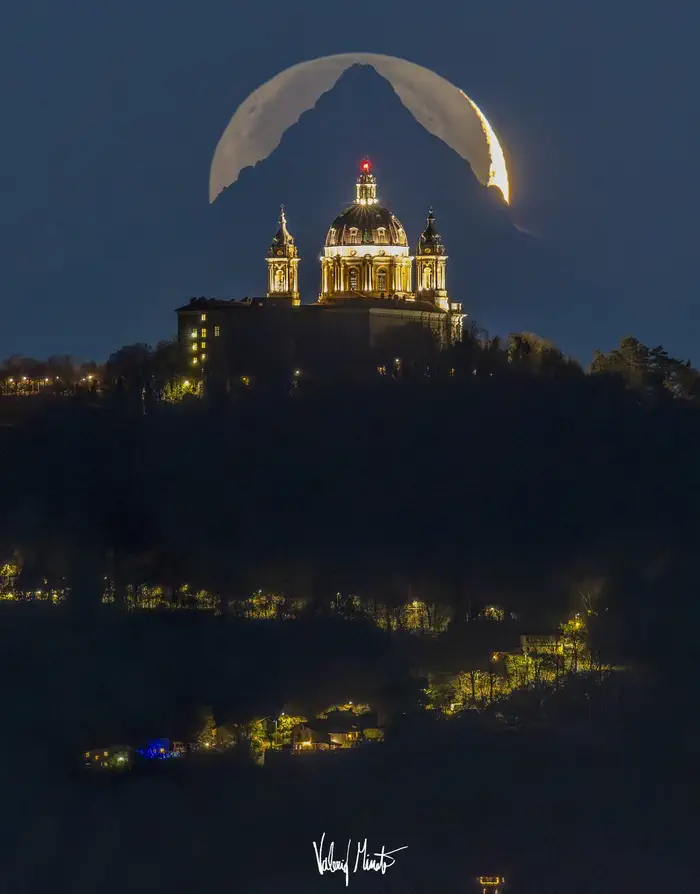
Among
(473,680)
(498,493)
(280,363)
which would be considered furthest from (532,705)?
(280,363)

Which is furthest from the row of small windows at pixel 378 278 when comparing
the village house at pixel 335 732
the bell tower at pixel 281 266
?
the village house at pixel 335 732

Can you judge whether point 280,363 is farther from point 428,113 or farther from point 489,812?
point 489,812

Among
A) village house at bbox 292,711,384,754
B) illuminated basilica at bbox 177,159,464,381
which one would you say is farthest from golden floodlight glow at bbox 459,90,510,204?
village house at bbox 292,711,384,754

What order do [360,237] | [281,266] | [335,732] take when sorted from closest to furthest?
[335,732]
[281,266]
[360,237]

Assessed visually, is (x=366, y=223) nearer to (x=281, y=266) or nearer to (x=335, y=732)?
(x=281, y=266)

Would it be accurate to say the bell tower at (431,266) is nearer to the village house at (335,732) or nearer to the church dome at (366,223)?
the church dome at (366,223)

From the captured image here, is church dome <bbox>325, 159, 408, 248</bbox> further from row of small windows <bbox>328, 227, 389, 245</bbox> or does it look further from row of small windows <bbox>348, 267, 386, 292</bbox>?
row of small windows <bbox>348, 267, 386, 292</bbox>
